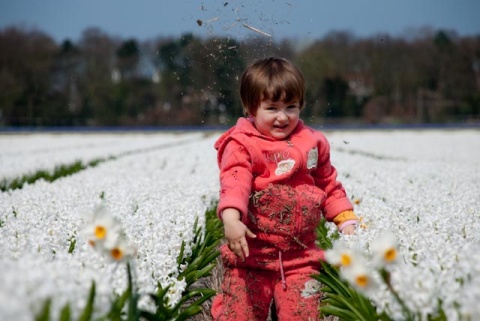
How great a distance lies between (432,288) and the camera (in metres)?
2.09

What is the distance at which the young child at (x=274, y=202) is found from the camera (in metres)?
3.25

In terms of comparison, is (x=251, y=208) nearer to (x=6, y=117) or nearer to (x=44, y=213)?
(x=44, y=213)

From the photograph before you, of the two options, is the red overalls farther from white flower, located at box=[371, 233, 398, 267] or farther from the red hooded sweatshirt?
white flower, located at box=[371, 233, 398, 267]

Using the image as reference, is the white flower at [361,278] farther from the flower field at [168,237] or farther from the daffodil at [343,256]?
the flower field at [168,237]

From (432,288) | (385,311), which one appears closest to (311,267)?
(385,311)

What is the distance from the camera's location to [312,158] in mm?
3461

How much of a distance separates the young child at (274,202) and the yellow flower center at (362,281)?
58.0 inches

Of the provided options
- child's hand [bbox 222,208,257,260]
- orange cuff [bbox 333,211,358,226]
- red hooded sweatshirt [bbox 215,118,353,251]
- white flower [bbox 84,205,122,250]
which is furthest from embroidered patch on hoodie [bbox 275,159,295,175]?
white flower [bbox 84,205,122,250]

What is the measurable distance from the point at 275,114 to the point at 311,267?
1069mm

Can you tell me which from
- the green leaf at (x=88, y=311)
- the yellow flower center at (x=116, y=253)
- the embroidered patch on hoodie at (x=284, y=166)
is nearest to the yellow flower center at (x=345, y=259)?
the yellow flower center at (x=116, y=253)

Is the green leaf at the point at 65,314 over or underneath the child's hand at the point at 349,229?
over

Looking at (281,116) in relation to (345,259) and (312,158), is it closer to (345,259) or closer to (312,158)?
(312,158)

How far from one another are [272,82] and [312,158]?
61 centimetres

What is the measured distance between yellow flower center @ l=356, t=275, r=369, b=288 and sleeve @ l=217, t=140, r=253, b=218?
4.03 feet
